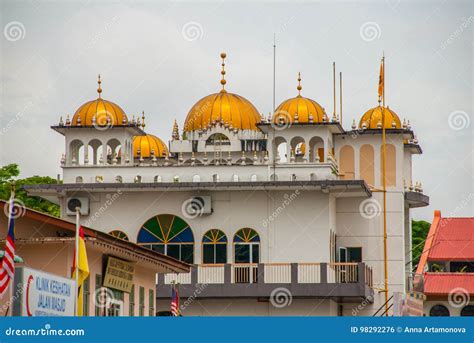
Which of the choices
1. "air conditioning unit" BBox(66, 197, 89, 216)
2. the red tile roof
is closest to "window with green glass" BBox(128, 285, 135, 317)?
"air conditioning unit" BBox(66, 197, 89, 216)

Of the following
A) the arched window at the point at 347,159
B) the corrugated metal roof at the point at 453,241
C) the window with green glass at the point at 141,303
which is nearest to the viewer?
the window with green glass at the point at 141,303

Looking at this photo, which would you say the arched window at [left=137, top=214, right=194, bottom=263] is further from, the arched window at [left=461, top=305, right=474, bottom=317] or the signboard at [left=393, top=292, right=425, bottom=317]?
the arched window at [left=461, top=305, right=474, bottom=317]

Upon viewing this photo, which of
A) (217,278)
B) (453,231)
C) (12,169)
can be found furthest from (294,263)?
(453,231)

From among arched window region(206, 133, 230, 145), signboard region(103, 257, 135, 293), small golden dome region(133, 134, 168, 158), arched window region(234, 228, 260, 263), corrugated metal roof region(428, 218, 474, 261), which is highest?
small golden dome region(133, 134, 168, 158)

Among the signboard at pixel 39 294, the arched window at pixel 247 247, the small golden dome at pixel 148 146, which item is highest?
the small golden dome at pixel 148 146

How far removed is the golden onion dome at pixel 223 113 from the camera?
206 feet

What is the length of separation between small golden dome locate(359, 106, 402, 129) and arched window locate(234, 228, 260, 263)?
7546mm

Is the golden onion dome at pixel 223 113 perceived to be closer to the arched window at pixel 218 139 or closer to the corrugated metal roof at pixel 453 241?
the arched window at pixel 218 139

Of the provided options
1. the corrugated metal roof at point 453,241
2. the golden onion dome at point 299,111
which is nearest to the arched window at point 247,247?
the golden onion dome at point 299,111

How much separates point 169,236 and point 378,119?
10610 millimetres

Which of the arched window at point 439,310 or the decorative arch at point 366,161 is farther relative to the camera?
the arched window at point 439,310

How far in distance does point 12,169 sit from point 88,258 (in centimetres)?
3928

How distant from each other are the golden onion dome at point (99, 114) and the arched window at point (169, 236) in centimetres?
446

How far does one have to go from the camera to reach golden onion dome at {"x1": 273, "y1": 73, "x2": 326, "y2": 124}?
5756 centimetres
